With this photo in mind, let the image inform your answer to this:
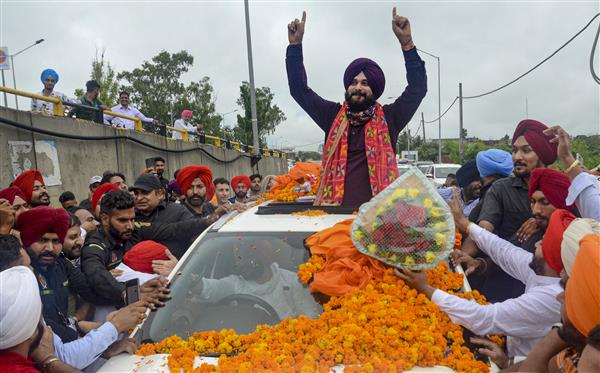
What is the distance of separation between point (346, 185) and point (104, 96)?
22576 mm

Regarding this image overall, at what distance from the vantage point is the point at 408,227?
270cm

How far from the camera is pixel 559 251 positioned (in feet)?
8.02

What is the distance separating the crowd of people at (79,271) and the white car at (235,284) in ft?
0.42

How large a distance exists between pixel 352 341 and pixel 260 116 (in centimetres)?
3586

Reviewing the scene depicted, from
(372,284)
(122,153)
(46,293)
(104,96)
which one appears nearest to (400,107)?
(372,284)

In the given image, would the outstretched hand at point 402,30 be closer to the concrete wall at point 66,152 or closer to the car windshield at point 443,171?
the concrete wall at point 66,152

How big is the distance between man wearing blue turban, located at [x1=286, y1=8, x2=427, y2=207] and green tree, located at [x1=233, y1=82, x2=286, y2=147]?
25049 mm

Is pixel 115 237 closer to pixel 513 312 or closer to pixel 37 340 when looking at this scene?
pixel 37 340

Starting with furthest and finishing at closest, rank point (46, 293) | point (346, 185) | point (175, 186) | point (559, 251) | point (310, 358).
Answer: point (175, 186) < point (346, 185) < point (46, 293) < point (559, 251) < point (310, 358)

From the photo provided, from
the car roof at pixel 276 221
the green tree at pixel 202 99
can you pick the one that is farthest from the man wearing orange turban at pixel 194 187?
the green tree at pixel 202 99

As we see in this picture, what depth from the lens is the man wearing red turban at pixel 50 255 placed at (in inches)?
118

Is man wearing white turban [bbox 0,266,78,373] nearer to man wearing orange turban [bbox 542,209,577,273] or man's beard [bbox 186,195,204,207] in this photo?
man wearing orange turban [bbox 542,209,577,273]

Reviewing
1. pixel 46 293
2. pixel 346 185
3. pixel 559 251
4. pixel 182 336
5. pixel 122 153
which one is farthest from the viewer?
pixel 122 153

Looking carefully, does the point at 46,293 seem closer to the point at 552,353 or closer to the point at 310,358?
the point at 310,358
